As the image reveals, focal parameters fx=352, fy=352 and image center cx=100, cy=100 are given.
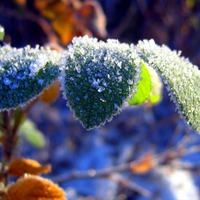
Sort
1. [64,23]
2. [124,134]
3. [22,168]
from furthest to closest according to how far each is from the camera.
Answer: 1. [124,134]
2. [64,23]
3. [22,168]

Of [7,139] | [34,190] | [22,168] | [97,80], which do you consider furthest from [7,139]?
[97,80]

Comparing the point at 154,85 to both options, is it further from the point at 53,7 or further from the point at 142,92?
the point at 53,7

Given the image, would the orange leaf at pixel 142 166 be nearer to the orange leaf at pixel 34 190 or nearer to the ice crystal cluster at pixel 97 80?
the orange leaf at pixel 34 190

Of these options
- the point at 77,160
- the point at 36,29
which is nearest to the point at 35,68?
the point at 77,160

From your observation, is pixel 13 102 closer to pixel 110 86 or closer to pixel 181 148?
pixel 110 86

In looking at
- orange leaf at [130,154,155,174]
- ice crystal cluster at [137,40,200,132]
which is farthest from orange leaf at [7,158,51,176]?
orange leaf at [130,154,155,174]

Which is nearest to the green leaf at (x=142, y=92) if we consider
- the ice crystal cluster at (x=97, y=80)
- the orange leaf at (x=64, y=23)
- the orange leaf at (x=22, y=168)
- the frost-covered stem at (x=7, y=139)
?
the ice crystal cluster at (x=97, y=80)

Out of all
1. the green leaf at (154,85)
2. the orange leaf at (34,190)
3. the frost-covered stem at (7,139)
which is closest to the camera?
the orange leaf at (34,190)
